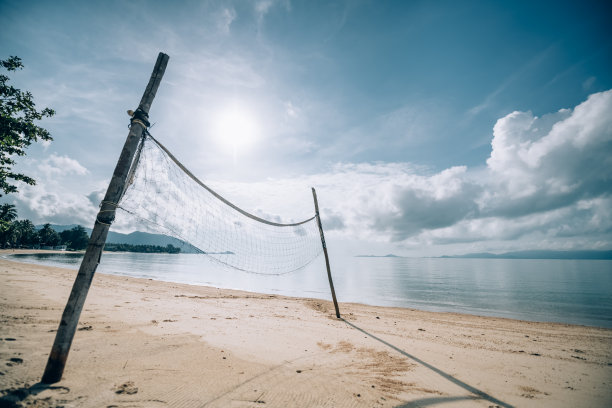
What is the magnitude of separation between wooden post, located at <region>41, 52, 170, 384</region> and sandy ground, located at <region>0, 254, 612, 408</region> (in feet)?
1.51

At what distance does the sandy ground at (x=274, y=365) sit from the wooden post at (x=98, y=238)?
46 cm

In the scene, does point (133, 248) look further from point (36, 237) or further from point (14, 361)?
point (14, 361)

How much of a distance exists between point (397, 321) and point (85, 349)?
1212cm

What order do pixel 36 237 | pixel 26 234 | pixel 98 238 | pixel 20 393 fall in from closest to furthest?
pixel 20 393
pixel 98 238
pixel 26 234
pixel 36 237

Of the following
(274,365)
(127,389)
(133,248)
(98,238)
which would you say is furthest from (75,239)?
(274,365)

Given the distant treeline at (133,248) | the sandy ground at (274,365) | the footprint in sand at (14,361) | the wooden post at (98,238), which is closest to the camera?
the wooden post at (98,238)

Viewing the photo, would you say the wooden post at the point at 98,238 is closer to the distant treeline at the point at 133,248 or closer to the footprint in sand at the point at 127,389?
the footprint in sand at the point at 127,389

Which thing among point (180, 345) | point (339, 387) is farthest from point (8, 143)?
point (339, 387)

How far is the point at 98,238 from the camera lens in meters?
4.21

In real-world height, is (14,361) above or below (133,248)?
above

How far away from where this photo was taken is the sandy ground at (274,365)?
4082mm

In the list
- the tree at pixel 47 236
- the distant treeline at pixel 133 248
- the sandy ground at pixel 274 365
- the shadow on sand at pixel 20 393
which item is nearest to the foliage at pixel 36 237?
the tree at pixel 47 236

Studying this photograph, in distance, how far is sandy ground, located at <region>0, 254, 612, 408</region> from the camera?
408cm

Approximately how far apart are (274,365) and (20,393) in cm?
412
